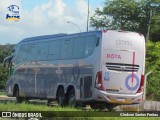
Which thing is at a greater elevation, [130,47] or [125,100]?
[130,47]

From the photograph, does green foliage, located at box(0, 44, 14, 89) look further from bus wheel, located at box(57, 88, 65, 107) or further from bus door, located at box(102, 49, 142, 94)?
bus door, located at box(102, 49, 142, 94)

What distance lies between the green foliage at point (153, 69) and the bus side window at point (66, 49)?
45.1ft

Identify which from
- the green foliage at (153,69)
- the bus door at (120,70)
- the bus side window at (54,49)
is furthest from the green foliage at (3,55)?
the bus door at (120,70)

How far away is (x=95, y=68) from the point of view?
18.5 meters

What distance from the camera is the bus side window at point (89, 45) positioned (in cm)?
1886

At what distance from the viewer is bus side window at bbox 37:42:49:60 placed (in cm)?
2258

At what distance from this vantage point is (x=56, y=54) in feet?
70.8

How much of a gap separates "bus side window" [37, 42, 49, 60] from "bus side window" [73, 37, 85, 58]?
261cm

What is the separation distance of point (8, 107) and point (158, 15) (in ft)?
134

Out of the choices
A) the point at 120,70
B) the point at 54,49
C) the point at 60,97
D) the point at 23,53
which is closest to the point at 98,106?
the point at 60,97

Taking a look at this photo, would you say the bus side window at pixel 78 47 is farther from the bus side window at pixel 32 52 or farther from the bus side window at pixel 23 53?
the bus side window at pixel 23 53

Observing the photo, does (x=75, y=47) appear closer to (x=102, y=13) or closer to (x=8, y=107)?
(x=8, y=107)

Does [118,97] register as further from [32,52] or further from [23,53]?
[23,53]

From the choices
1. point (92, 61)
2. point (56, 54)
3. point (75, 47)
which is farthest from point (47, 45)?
point (92, 61)
